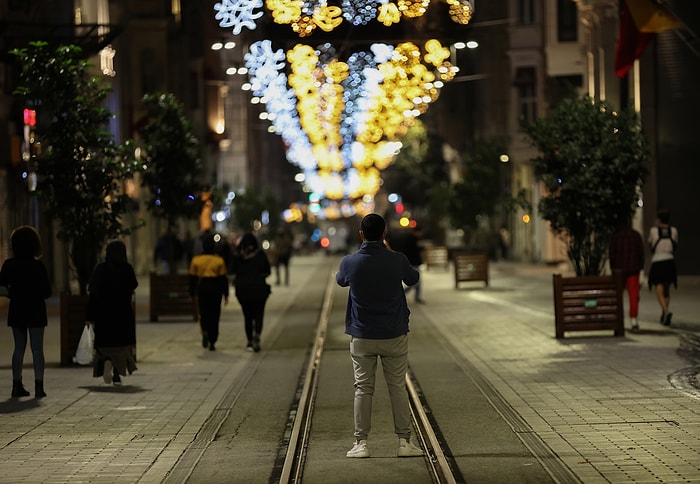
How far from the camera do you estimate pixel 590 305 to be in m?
20.9

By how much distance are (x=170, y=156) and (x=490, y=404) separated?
54.7 feet

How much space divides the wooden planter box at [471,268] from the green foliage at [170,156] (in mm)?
12314

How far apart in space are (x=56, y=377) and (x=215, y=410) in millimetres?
3908

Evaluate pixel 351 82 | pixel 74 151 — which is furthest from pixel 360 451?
pixel 351 82

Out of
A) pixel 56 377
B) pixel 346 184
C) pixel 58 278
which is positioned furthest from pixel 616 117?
pixel 346 184

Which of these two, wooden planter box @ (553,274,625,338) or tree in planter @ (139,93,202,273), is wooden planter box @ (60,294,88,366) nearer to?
wooden planter box @ (553,274,625,338)

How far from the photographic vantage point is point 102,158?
65.0ft

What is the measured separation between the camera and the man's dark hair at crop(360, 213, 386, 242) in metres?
10.5

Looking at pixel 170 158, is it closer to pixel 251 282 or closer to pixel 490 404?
pixel 251 282

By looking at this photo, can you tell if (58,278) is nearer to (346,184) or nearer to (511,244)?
(511,244)

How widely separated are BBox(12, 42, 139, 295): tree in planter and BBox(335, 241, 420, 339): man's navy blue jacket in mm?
9613

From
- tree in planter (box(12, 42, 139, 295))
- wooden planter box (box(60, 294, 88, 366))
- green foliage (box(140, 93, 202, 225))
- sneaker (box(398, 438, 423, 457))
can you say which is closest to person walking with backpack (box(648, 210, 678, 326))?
tree in planter (box(12, 42, 139, 295))

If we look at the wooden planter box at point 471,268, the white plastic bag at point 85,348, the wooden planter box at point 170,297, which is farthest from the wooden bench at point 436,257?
the white plastic bag at point 85,348

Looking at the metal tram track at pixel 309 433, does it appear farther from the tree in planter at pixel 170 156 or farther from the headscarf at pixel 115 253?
the tree in planter at pixel 170 156
